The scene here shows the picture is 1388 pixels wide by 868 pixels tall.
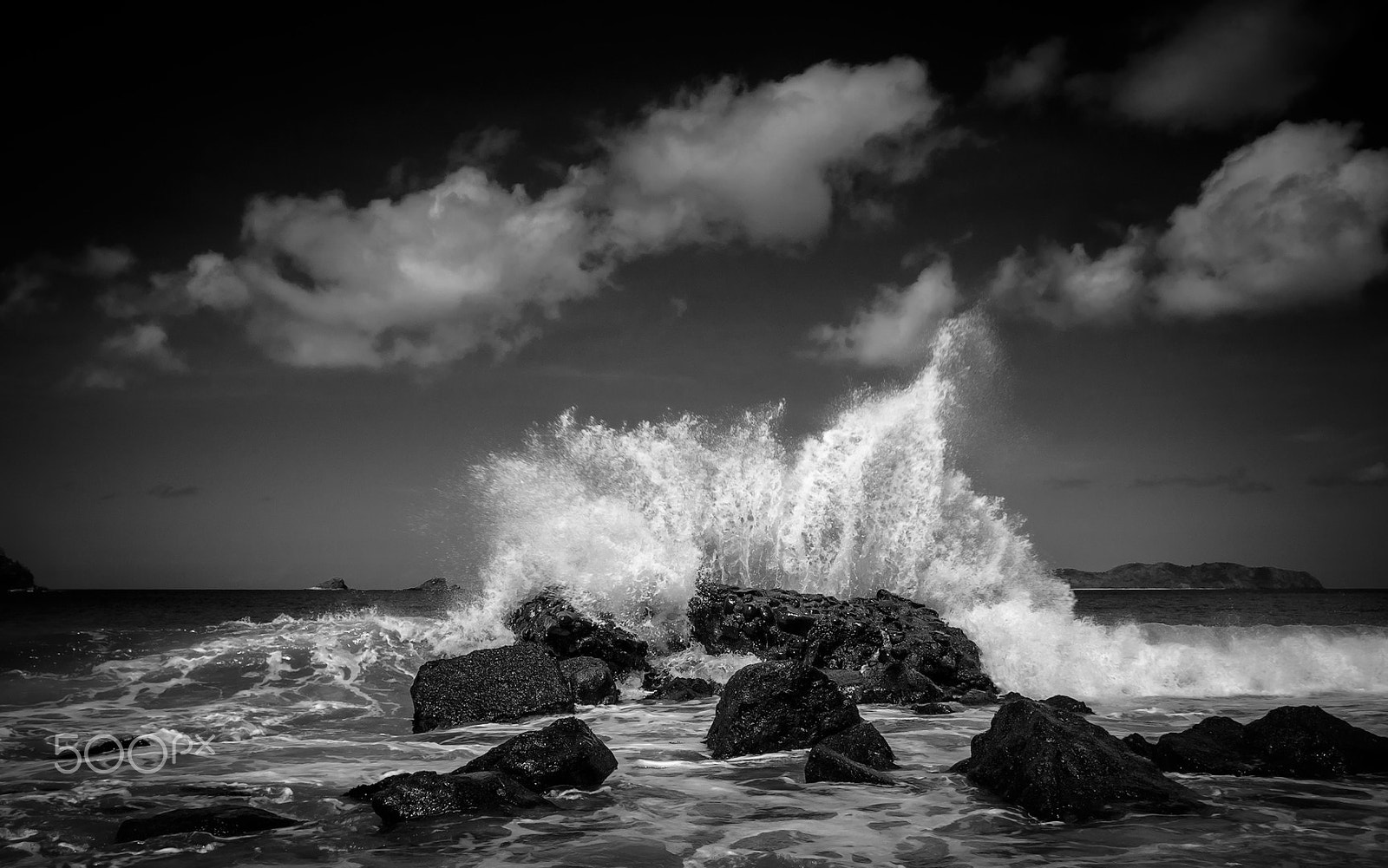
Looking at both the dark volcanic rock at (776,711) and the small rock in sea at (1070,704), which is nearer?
the dark volcanic rock at (776,711)

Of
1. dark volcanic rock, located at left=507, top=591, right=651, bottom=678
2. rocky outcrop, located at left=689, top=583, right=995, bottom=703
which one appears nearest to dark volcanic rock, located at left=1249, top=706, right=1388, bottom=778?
rocky outcrop, located at left=689, top=583, right=995, bottom=703

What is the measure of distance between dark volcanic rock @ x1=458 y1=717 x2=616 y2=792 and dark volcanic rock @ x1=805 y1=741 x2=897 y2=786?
188 cm

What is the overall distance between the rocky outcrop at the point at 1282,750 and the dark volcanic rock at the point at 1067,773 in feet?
3.19

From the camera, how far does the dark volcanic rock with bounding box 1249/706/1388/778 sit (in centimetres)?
676

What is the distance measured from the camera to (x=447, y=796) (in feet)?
18.3

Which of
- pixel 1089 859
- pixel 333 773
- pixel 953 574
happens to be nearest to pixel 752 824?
pixel 1089 859

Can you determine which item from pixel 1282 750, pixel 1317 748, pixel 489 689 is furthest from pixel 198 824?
pixel 1317 748

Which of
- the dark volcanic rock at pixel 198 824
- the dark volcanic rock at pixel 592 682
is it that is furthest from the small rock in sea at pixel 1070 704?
the dark volcanic rock at pixel 198 824

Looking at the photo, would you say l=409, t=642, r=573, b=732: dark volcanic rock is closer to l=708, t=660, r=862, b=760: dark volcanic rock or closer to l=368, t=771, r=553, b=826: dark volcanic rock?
l=708, t=660, r=862, b=760: dark volcanic rock

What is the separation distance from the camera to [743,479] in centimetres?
1881

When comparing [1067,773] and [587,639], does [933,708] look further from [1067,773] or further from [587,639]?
[587,639]

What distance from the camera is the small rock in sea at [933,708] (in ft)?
34.2

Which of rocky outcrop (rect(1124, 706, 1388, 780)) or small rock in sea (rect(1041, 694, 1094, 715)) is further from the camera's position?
small rock in sea (rect(1041, 694, 1094, 715))

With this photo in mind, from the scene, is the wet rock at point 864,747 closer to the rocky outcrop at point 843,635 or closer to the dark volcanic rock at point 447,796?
the dark volcanic rock at point 447,796
